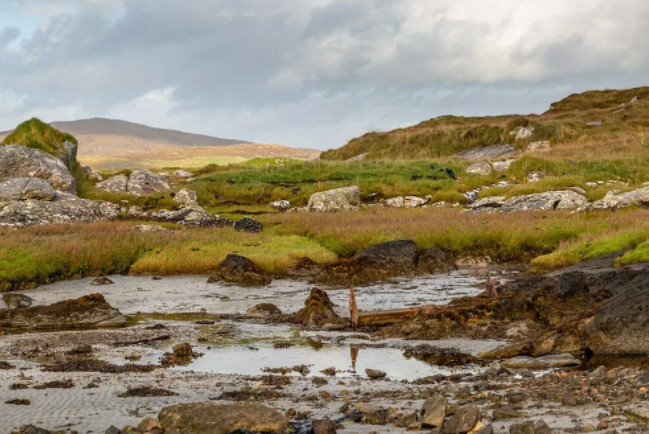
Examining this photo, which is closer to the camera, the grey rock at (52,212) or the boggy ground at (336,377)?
the boggy ground at (336,377)

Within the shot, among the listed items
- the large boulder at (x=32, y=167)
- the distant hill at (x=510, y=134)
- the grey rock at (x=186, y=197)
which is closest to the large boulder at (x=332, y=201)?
the grey rock at (x=186, y=197)

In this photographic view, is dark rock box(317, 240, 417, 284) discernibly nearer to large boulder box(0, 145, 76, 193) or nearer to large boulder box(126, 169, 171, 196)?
large boulder box(0, 145, 76, 193)

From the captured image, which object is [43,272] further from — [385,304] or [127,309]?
[385,304]

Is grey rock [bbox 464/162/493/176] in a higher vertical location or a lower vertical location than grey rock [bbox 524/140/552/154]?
lower

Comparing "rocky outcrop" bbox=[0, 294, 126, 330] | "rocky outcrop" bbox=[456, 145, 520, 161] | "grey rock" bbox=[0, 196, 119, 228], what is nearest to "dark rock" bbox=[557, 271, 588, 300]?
"rocky outcrop" bbox=[0, 294, 126, 330]

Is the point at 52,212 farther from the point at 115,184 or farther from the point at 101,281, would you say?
the point at 115,184

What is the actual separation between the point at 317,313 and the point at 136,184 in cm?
3634

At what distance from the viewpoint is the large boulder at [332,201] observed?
4275 centimetres

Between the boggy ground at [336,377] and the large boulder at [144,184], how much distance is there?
32879 mm

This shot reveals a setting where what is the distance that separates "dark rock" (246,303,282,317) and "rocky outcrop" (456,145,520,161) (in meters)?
51.3

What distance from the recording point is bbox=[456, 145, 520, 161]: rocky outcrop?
6762 centimetres

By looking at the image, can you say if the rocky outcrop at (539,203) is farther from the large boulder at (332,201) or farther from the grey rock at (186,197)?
the grey rock at (186,197)

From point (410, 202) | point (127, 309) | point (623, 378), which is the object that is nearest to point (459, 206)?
point (410, 202)

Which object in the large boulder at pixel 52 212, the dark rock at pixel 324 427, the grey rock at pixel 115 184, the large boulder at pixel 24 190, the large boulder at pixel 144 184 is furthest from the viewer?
the large boulder at pixel 144 184
